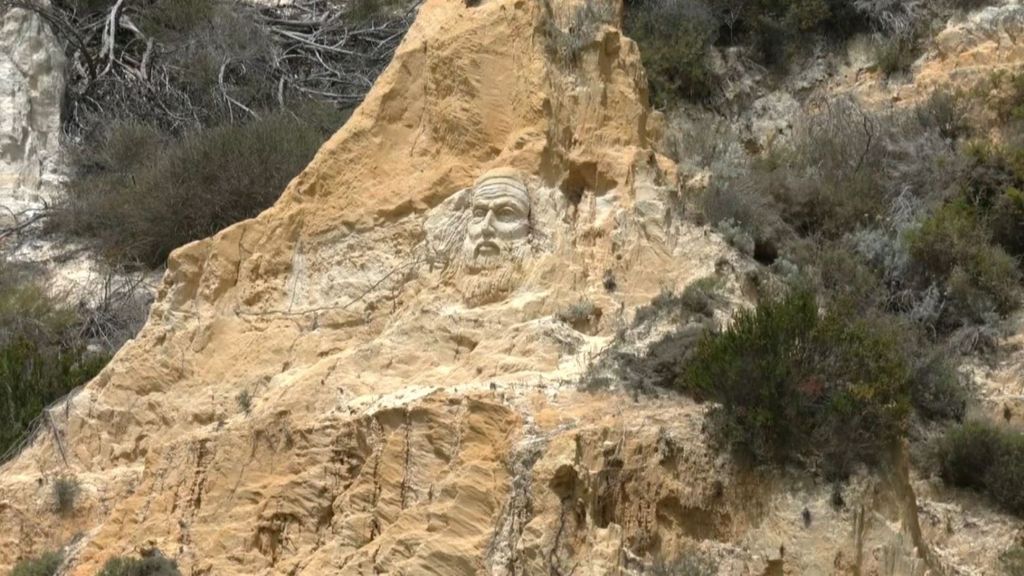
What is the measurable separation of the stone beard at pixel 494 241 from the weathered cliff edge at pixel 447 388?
0.02 meters

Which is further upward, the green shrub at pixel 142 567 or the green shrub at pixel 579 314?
the green shrub at pixel 579 314

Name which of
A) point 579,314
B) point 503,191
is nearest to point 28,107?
point 503,191

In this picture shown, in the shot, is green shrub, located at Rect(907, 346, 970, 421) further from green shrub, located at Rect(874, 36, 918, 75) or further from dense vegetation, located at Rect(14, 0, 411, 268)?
dense vegetation, located at Rect(14, 0, 411, 268)

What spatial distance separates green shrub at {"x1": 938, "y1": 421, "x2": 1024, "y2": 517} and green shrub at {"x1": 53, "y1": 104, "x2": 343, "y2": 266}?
349 inches

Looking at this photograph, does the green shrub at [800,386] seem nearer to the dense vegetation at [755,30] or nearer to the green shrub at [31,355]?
the green shrub at [31,355]

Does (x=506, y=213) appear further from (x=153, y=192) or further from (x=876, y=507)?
(x=153, y=192)

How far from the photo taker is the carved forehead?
498 inches

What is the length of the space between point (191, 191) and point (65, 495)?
6987mm

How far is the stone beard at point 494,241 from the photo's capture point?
12.4 m

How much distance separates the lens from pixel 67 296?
758 inches

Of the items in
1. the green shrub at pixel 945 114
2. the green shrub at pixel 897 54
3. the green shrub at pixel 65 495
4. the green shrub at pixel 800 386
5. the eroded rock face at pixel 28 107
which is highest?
the green shrub at pixel 800 386

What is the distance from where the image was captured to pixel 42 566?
489 inches

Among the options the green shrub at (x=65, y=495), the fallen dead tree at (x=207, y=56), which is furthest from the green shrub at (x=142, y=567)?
the fallen dead tree at (x=207, y=56)

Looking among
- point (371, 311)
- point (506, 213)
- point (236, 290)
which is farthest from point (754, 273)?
point (236, 290)
